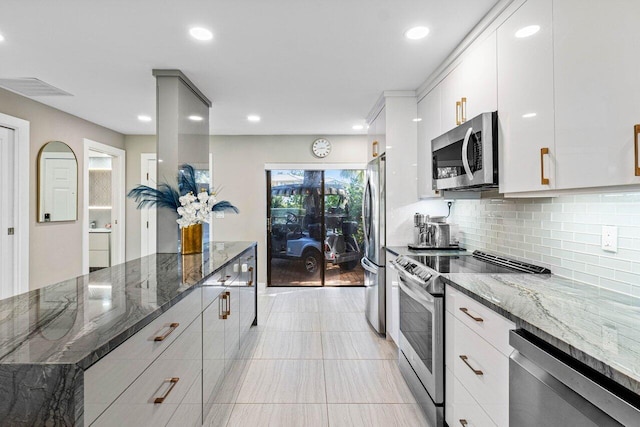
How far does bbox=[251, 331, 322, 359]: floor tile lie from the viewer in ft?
9.70

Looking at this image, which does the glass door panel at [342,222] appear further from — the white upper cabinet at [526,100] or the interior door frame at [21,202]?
the interior door frame at [21,202]

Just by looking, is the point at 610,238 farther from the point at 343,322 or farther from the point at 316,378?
the point at 343,322

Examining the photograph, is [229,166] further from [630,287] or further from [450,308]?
[630,287]

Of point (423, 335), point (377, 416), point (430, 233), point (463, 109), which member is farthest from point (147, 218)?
point (463, 109)

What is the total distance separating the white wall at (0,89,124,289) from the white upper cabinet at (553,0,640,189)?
4532 millimetres

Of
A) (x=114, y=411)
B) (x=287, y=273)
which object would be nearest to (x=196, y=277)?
(x=114, y=411)

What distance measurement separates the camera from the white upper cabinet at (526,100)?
4.86 feet

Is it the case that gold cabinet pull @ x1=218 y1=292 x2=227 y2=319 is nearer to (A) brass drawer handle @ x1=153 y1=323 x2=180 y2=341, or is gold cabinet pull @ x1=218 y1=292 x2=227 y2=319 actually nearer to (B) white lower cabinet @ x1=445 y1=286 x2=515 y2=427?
(A) brass drawer handle @ x1=153 y1=323 x2=180 y2=341

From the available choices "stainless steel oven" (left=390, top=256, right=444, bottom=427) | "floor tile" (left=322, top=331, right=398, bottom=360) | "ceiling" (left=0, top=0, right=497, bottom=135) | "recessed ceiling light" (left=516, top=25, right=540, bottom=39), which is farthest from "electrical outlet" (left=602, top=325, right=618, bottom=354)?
"floor tile" (left=322, top=331, right=398, bottom=360)

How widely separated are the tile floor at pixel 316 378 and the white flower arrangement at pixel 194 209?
1.23 metres

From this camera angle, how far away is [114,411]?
1005 mm

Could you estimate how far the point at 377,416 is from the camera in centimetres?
211

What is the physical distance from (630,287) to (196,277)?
6.64 feet

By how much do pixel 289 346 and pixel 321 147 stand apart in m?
3.18
